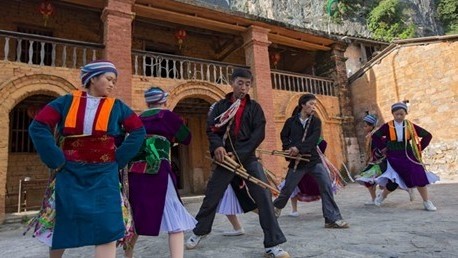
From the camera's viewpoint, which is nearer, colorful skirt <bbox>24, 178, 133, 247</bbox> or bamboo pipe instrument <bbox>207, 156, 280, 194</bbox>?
colorful skirt <bbox>24, 178, 133, 247</bbox>

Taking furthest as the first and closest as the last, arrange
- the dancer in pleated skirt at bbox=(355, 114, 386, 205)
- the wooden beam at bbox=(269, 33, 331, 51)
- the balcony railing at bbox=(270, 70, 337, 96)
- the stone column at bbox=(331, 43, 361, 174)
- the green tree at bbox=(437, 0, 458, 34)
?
the green tree at bbox=(437, 0, 458, 34), the stone column at bbox=(331, 43, 361, 174), the balcony railing at bbox=(270, 70, 337, 96), the wooden beam at bbox=(269, 33, 331, 51), the dancer in pleated skirt at bbox=(355, 114, 386, 205)

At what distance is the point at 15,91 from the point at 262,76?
7065 mm

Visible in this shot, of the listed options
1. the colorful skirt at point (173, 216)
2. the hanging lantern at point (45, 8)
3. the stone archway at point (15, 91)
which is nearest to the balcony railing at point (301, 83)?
the stone archway at point (15, 91)

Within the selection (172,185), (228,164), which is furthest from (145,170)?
(228,164)

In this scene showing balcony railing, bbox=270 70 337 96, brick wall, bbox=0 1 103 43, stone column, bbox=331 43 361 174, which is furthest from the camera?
stone column, bbox=331 43 361 174

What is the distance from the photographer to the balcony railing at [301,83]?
12.1 meters

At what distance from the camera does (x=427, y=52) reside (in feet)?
37.4

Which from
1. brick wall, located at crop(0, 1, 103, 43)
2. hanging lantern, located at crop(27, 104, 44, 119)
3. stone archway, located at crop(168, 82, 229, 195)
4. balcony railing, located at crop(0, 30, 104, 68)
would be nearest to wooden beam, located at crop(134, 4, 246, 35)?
balcony railing, located at crop(0, 30, 104, 68)

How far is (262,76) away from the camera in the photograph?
1109 cm

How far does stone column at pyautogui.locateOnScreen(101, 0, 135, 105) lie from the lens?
8.70 metres

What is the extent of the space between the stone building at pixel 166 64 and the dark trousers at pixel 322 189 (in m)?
5.62

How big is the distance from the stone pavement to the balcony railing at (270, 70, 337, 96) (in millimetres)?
7382

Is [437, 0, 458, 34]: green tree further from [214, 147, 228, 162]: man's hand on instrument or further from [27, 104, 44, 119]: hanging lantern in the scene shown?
[214, 147, 228, 162]: man's hand on instrument

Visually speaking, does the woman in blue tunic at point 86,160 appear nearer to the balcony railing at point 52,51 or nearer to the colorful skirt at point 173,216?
the colorful skirt at point 173,216
